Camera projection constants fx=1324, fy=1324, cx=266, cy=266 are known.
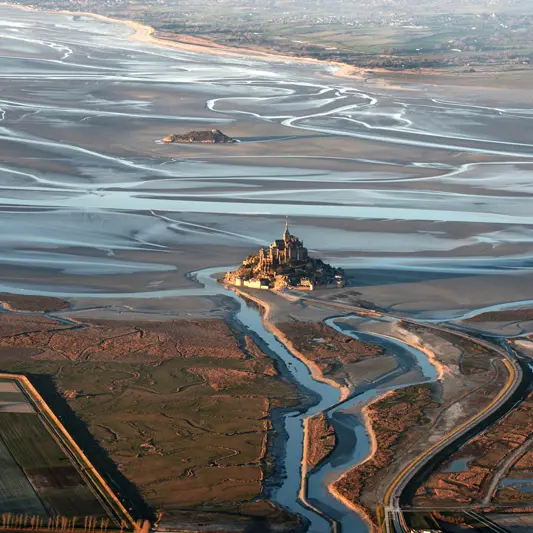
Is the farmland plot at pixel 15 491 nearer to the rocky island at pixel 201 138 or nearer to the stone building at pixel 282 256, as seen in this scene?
the stone building at pixel 282 256

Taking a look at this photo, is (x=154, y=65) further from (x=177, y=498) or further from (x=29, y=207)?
(x=177, y=498)

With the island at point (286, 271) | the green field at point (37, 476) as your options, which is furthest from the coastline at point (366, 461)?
the island at point (286, 271)

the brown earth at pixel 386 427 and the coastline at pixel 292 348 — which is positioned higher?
the brown earth at pixel 386 427

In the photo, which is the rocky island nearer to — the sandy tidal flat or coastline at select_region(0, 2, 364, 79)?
the sandy tidal flat

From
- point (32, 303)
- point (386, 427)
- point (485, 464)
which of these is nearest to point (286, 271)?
point (32, 303)

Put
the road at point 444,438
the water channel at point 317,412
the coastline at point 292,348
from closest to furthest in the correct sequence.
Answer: the road at point 444,438 → the water channel at point 317,412 → the coastline at point 292,348

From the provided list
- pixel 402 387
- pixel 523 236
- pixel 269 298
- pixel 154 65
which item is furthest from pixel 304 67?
pixel 402 387

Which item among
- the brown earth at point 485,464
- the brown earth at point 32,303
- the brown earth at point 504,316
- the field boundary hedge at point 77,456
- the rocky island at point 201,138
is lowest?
the brown earth at point 32,303
